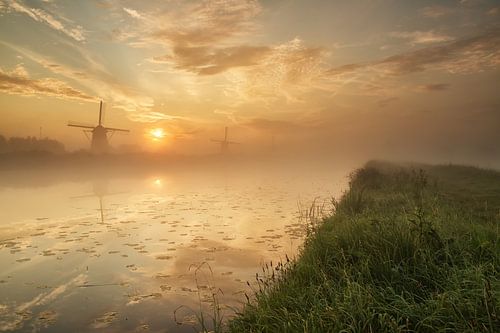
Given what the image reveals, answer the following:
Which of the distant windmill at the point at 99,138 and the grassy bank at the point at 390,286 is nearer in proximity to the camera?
the grassy bank at the point at 390,286

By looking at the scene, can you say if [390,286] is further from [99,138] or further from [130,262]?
[99,138]

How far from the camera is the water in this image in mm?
8102

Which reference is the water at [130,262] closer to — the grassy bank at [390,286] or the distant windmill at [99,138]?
the grassy bank at [390,286]

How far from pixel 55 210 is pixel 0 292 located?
→ 17050 millimetres

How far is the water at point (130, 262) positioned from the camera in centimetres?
810

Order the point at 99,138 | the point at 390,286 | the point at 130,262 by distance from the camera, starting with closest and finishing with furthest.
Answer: the point at 390,286
the point at 130,262
the point at 99,138

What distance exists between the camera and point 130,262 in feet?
40.5

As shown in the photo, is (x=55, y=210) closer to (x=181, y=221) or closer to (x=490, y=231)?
(x=181, y=221)

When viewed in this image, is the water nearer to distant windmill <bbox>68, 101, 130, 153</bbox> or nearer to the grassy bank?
the grassy bank

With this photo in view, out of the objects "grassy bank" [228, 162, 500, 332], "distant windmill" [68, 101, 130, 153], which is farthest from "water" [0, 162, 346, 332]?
"distant windmill" [68, 101, 130, 153]

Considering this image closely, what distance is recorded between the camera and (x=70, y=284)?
1012cm

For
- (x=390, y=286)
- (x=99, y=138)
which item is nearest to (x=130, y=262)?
(x=390, y=286)

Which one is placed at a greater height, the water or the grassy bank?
the grassy bank

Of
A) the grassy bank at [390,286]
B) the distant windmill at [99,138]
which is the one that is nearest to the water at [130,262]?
the grassy bank at [390,286]
